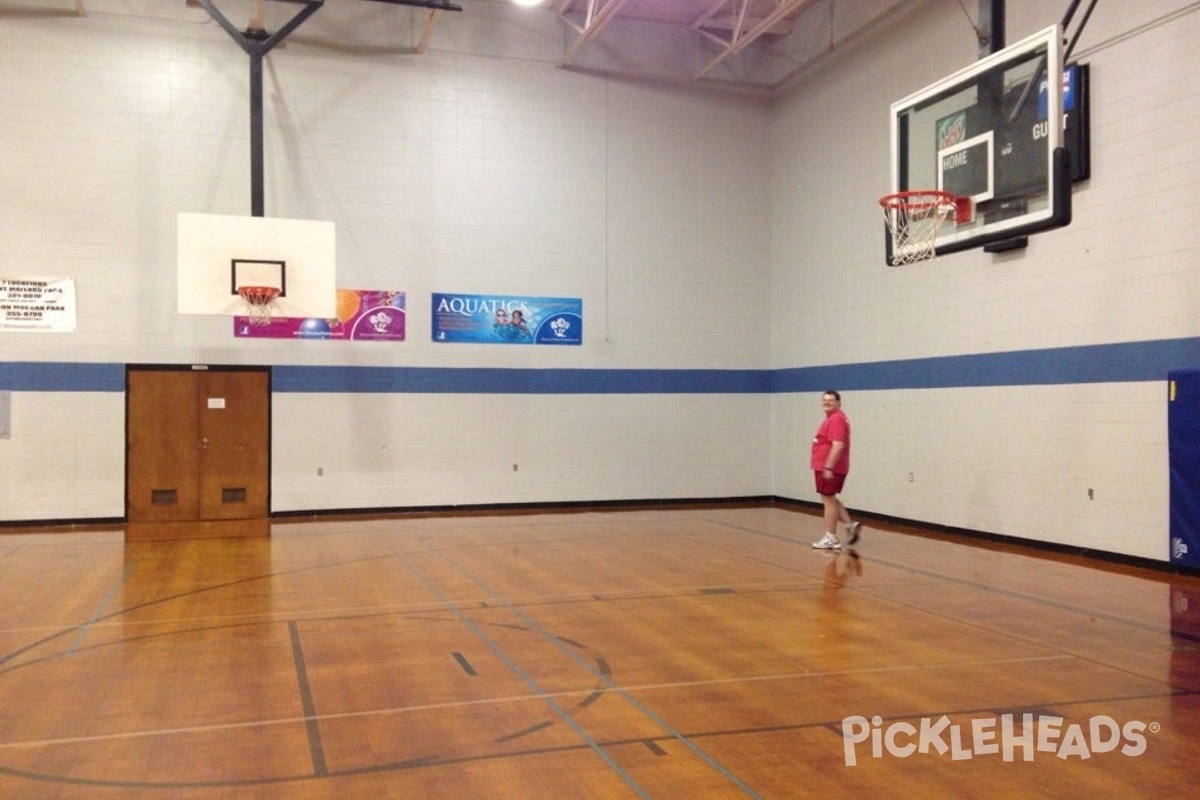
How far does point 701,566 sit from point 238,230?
23.1 feet

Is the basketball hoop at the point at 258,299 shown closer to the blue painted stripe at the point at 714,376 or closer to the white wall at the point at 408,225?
the white wall at the point at 408,225

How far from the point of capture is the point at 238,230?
11.9 metres

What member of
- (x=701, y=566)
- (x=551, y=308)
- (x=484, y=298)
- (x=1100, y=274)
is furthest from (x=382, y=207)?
(x=1100, y=274)

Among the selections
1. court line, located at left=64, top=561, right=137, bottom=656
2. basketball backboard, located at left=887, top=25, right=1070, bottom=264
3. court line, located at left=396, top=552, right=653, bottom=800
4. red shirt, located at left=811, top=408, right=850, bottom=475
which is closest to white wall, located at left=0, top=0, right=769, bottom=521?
court line, located at left=64, top=561, right=137, bottom=656

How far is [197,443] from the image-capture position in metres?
13.2

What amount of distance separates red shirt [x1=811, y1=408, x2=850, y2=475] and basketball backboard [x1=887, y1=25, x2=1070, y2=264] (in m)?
2.00

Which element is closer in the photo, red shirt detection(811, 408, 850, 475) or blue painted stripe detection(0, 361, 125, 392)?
red shirt detection(811, 408, 850, 475)

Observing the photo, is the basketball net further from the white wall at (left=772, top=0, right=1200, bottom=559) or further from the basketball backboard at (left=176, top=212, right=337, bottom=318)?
the basketball backboard at (left=176, top=212, right=337, bottom=318)

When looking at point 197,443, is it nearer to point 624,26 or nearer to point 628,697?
point 624,26

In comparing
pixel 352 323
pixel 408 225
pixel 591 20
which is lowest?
pixel 352 323

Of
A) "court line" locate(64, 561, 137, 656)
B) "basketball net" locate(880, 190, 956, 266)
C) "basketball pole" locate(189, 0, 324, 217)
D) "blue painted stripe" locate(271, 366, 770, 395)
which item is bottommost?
"court line" locate(64, 561, 137, 656)

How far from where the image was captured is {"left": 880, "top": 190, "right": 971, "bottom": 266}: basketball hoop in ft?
29.2

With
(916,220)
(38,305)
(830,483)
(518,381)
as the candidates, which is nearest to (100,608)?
(830,483)

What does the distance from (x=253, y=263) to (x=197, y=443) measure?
2885mm
